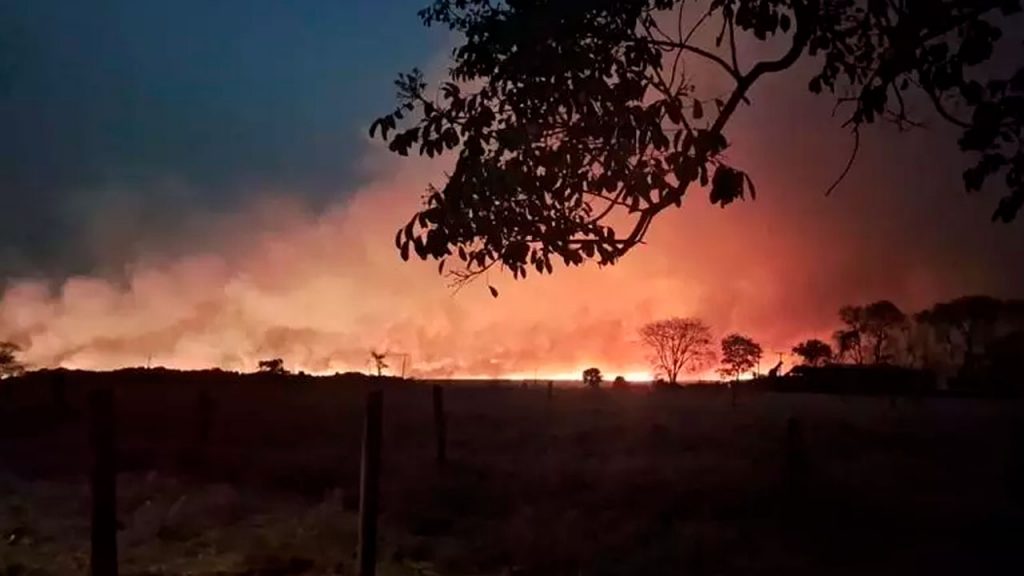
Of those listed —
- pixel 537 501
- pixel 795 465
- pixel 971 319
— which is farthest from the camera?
pixel 971 319

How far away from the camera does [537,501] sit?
62.6ft

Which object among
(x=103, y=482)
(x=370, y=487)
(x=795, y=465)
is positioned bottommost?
(x=795, y=465)

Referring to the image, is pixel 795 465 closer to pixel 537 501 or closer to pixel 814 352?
pixel 537 501

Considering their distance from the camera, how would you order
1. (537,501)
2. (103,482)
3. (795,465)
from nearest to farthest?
(103,482), (537,501), (795,465)

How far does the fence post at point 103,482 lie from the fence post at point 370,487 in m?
2.29

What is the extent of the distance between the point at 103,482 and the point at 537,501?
10208 mm

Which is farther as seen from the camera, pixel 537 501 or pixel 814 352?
pixel 814 352

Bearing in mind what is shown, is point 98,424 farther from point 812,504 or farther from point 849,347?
point 849,347

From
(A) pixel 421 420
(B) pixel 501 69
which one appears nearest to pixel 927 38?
(B) pixel 501 69

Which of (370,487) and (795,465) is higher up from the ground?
(370,487)

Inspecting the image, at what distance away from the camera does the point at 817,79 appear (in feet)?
33.1

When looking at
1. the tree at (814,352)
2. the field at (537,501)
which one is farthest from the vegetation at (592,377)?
the field at (537,501)

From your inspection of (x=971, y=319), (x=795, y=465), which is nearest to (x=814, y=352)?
(x=971, y=319)

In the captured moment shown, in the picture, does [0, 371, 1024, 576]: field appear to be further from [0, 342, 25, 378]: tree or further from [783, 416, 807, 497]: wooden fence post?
[0, 342, 25, 378]: tree
